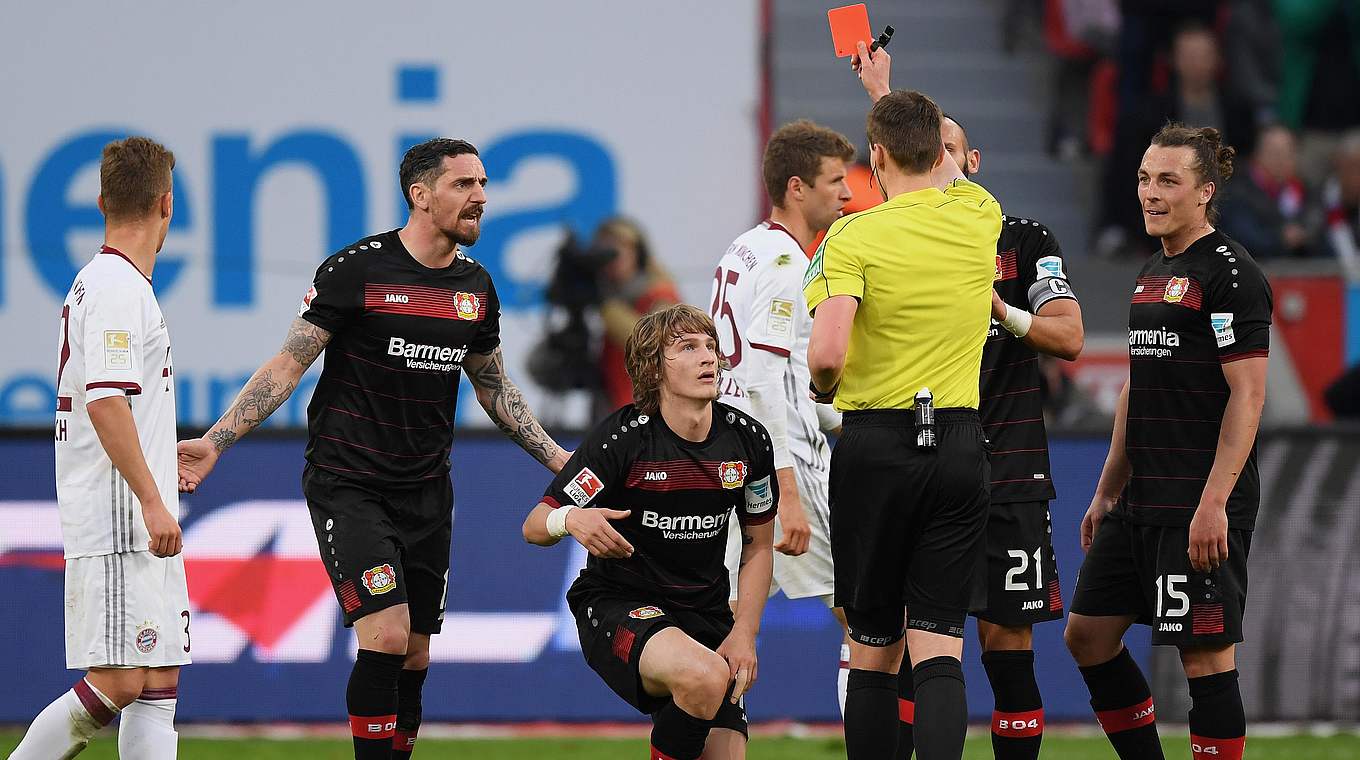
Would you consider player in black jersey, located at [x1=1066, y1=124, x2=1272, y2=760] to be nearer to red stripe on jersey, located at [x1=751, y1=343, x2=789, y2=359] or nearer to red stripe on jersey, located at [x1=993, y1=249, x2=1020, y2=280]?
red stripe on jersey, located at [x1=993, y1=249, x2=1020, y2=280]

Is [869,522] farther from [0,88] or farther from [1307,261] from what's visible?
[0,88]

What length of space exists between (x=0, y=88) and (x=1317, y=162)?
10185 millimetres

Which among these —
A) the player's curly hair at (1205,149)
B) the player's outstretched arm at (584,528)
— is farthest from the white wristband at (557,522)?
the player's curly hair at (1205,149)

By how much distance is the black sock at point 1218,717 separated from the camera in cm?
546

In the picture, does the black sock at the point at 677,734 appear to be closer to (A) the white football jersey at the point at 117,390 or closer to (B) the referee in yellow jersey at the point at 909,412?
(B) the referee in yellow jersey at the point at 909,412

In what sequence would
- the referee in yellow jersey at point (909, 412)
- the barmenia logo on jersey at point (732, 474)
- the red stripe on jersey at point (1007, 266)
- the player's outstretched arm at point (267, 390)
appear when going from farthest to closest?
the red stripe on jersey at point (1007, 266) < the player's outstretched arm at point (267, 390) < the barmenia logo on jersey at point (732, 474) < the referee in yellow jersey at point (909, 412)

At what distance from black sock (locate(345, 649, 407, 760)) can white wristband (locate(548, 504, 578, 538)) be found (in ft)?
2.73

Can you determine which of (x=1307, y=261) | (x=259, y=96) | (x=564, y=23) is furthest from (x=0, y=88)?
(x=1307, y=261)

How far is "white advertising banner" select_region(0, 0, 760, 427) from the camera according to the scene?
12.6 meters

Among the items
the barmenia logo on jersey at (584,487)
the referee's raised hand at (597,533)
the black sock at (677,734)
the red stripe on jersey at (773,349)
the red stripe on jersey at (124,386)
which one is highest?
the red stripe on jersey at (773,349)

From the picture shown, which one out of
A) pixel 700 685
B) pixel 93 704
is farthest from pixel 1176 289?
pixel 93 704

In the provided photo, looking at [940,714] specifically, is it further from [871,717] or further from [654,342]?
[654,342]

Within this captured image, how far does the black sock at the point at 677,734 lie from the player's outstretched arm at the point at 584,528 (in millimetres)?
517

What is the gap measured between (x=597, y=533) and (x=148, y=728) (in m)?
1.55
